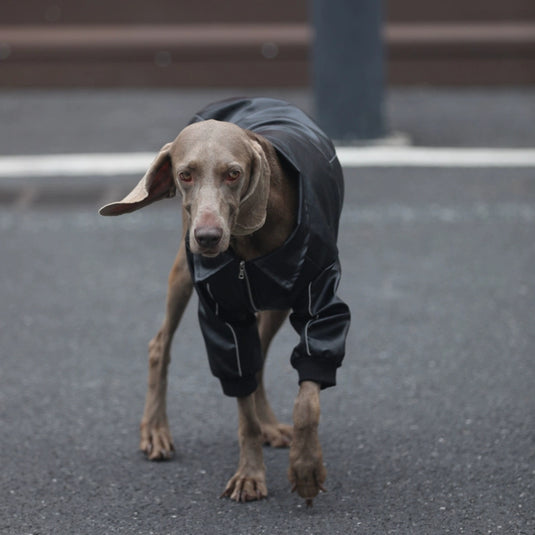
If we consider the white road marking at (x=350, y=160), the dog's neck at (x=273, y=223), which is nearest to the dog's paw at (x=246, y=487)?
the dog's neck at (x=273, y=223)

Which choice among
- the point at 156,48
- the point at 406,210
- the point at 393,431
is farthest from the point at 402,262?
the point at 156,48

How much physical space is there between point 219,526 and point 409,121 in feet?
24.0

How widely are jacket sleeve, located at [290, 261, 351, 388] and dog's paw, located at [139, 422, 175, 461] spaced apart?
0.83m

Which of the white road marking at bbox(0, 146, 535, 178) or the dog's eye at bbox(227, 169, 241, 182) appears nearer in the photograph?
the dog's eye at bbox(227, 169, 241, 182)

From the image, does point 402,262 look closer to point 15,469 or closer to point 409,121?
point 15,469

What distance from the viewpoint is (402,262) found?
23.0 ft

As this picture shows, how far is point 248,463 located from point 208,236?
109 centimetres

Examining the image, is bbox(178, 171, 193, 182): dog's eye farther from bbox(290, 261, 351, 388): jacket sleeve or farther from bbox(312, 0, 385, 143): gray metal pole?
bbox(312, 0, 385, 143): gray metal pole

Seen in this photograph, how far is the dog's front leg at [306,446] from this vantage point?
378 centimetres

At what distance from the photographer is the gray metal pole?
9.52 metres

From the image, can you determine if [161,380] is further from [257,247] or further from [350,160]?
[350,160]

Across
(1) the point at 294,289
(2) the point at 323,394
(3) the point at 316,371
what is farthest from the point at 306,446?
(2) the point at 323,394

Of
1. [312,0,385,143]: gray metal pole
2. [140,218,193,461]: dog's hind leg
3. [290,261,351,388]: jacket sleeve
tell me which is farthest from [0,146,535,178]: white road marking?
[290,261,351,388]: jacket sleeve

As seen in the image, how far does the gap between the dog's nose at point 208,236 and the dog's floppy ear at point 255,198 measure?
0.75 ft
